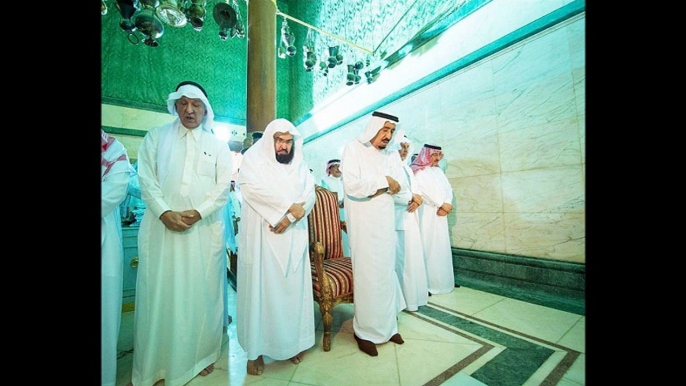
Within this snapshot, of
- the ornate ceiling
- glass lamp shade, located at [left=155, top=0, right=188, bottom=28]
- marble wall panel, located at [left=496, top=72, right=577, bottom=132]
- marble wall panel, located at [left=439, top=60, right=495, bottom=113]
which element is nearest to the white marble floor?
marble wall panel, located at [left=496, top=72, right=577, bottom=132]

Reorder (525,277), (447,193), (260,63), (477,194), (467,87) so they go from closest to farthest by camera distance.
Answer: (525,277) → (447,193) → (477,194) → (467,87) → (260,63)

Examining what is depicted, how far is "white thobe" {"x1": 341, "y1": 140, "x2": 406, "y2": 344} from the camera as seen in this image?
2.23m

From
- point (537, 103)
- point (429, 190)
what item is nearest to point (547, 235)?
point (429, 190)

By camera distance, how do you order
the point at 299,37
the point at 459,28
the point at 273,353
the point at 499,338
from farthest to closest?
the point at 299,37 → the point at 459,28 → the point at 499,338 → the point at 273,353

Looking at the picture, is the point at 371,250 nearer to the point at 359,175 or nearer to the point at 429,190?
the point at 359,175

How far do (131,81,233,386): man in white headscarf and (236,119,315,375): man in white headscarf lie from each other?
0.68ft

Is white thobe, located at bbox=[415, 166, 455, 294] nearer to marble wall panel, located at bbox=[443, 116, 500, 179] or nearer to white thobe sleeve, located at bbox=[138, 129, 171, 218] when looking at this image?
marble wall panel, located at bbox=[443, 116, 500, 179]

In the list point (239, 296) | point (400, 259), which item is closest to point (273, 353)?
point (239, 296)

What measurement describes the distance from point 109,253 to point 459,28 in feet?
17.6

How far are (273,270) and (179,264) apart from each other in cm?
65

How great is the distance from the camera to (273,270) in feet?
6.74
